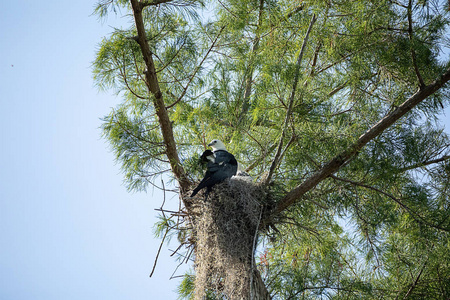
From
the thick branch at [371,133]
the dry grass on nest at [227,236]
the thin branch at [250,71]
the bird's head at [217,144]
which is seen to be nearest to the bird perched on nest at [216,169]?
the dry grass on nest at [227,236]

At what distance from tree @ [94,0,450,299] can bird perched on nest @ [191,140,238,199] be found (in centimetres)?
14

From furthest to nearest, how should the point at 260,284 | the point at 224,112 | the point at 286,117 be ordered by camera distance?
the point at 224,112
the point at 260,284
the point at 286,117

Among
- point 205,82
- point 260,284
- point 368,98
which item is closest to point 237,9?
point 205,82

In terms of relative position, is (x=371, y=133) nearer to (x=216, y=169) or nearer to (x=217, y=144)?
(x=216, y=169)

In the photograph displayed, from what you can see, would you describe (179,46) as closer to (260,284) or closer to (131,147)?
(131,147)

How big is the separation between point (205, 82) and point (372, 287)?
2437 mm

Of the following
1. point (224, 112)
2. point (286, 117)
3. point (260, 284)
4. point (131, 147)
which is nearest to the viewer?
point (286, 117)

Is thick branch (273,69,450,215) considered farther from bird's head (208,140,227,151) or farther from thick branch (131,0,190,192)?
thick branch (131,0,190,192)

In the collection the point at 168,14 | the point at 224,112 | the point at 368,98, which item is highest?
the point at 168,14

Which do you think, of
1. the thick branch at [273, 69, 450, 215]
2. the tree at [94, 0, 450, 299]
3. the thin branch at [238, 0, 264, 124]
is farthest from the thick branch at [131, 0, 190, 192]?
the thick branch at [273, 69, 450, 215]

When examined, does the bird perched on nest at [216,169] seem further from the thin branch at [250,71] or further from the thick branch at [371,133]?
the thin branch at [250,71]

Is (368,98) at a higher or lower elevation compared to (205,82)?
lower

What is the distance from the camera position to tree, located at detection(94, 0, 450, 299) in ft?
11.5

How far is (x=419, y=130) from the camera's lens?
4055 mm
